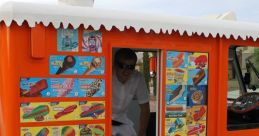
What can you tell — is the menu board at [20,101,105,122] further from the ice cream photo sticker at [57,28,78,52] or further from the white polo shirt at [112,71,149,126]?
the white polo shirt at [112,71,149,126]

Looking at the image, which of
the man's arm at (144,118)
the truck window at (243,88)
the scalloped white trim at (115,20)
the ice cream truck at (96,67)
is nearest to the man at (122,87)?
the man's arm at (144,118)

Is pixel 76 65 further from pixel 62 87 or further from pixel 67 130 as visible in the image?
pixel 67 130

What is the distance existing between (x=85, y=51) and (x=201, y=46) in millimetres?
1076

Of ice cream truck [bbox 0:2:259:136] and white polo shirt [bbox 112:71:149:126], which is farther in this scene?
white polo shirt [bbox 112:71:149:126]

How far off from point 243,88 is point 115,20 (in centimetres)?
205

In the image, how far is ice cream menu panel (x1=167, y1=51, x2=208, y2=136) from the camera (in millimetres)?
3471

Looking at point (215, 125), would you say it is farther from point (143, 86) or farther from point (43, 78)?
point (43, 78)

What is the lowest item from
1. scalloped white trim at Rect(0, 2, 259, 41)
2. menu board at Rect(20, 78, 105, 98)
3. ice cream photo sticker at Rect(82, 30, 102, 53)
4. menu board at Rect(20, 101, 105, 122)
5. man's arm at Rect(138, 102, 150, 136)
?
man's arm at Rect(138, 102, 150, 136)

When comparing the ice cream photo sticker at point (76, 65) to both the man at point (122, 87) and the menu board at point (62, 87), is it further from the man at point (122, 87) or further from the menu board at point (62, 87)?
the man at point (122, 87)

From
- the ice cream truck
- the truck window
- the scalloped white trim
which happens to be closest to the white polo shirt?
the ice cream truck

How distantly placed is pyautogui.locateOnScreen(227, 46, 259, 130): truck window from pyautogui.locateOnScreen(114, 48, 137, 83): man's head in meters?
0.94

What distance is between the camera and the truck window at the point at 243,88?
13.2 feet

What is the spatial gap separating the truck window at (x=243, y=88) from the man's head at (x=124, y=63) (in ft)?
3.09

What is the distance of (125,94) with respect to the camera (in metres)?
3.84
